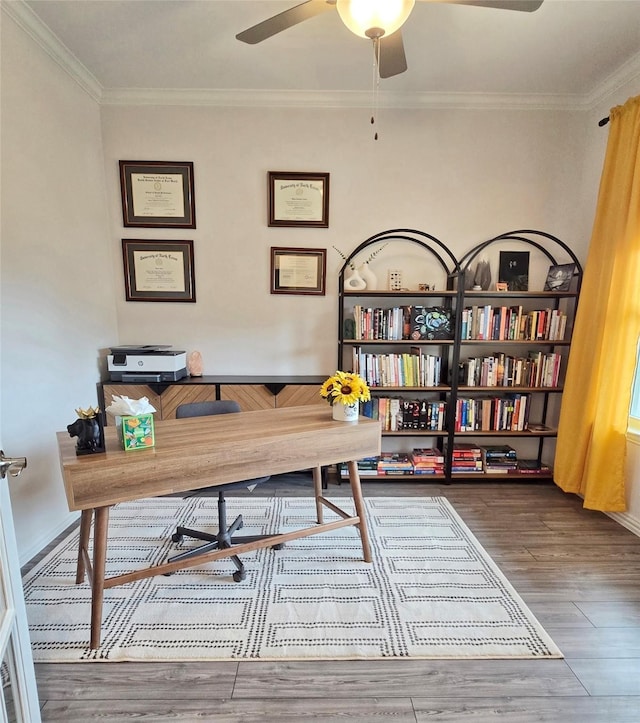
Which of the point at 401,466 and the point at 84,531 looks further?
the point at 401,466

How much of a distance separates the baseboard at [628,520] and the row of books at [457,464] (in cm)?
55

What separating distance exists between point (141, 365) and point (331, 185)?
2002 millimetres

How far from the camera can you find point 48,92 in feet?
7.00

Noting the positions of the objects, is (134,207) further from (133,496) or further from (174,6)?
(133,496)

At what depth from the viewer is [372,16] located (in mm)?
1291

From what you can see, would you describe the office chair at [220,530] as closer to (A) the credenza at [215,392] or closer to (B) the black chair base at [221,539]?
(B) the black chair base at [221,539]

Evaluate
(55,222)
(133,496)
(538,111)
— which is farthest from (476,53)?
(133,496)

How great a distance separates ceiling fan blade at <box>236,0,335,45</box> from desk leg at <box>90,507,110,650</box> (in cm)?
212

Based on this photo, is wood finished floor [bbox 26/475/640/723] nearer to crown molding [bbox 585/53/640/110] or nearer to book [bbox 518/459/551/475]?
book [bbox 518/459/551/475]

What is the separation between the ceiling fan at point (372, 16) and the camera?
1.29 meters

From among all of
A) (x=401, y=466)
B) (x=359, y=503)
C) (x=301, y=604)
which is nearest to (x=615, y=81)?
(x=401, y=466)

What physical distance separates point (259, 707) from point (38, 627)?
1.05m

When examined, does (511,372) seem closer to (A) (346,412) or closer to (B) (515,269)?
(B) (515,269)

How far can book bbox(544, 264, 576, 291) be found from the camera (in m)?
2.65
